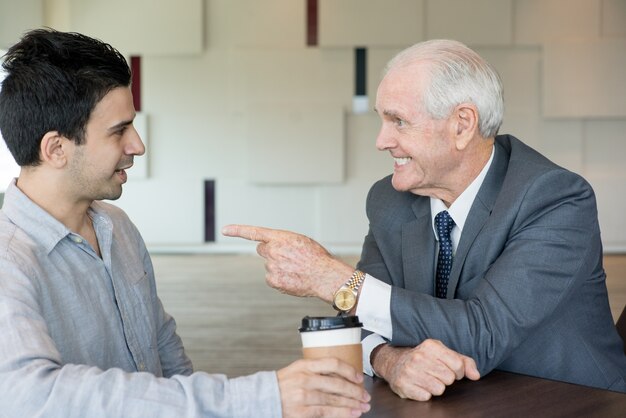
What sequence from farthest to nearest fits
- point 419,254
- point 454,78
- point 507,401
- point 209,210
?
point 209,210, point 419,254, point 454,78, point 507,401

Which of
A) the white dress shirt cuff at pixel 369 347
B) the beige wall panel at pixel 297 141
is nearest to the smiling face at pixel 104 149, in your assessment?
the white dress shirt cuff at pixel 369 347

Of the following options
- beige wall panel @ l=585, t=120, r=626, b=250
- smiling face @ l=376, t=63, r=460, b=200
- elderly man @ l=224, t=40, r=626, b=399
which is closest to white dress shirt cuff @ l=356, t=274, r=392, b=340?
elderly man @ l=224, t=40, r=626, b=399

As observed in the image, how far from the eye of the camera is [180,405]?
1.07 meters

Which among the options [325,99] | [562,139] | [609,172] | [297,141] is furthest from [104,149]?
[609,172]

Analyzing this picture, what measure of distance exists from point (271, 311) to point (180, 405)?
15.5 feet

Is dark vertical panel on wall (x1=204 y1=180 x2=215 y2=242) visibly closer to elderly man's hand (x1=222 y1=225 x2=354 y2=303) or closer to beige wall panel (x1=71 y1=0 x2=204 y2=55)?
beige wall panel (x1=71 y1=0 x2=204 y2=55)

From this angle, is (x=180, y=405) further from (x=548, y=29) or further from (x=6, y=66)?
(x=548, y=29)

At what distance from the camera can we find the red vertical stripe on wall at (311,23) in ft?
28.4

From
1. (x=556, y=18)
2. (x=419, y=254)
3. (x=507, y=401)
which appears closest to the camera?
(x=507, y=401)

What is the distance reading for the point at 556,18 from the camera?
8.58 m

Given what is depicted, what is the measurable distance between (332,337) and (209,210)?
794 centimetres

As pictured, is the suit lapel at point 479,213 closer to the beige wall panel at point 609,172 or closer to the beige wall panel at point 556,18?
the beige wall panel at point 556,18

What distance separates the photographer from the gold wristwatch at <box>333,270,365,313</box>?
1540 millimetres

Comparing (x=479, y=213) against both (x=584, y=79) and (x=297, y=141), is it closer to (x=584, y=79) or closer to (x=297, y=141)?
(x=297, y=141)
